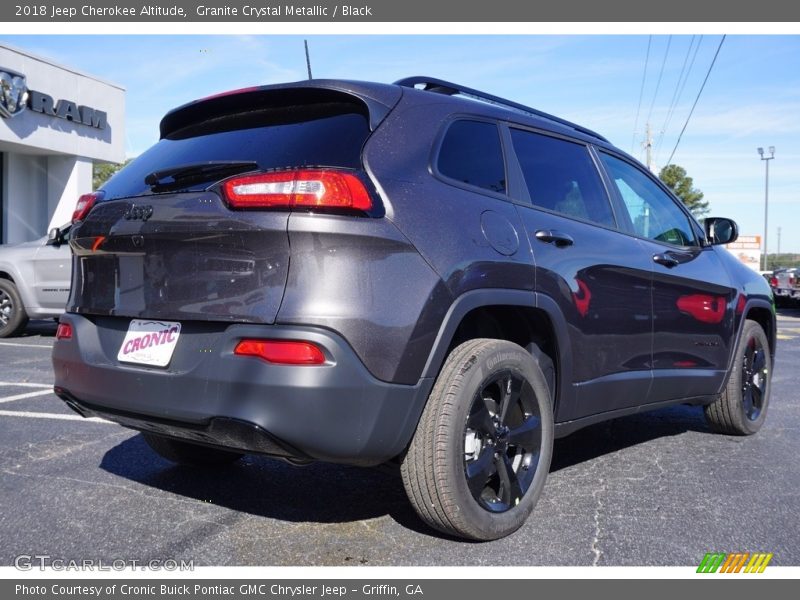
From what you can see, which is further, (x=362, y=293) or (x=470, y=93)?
(x=470, y=93)

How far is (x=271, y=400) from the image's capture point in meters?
2.54

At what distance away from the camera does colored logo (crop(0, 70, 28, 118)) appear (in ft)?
58.3

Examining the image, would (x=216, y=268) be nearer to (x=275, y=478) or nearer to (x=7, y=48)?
(x=275, y=478)

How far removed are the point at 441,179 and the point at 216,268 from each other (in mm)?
922

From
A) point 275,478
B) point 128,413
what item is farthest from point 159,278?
point 275,478

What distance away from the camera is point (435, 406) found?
281 cm

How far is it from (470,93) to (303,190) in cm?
133

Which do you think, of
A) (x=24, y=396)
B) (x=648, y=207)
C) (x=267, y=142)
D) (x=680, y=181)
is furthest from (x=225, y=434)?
(x=680, y=181)

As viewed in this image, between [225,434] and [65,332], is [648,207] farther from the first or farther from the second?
[65,332]

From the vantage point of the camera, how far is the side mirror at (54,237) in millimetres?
9805

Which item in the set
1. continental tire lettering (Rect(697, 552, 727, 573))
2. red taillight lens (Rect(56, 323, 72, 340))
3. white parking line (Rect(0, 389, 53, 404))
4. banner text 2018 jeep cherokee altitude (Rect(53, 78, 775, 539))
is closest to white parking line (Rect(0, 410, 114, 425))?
white parking line (Rect(0, 389, 53, 404))

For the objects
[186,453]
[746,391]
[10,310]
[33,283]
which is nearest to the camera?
[186,453]

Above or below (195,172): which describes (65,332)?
below
